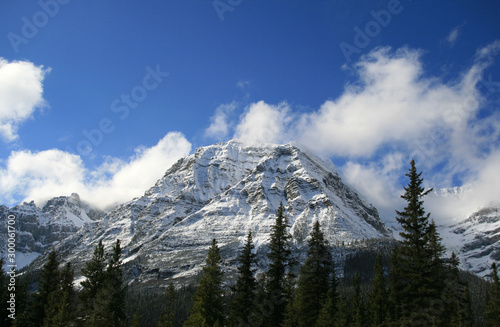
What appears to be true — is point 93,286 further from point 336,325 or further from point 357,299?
point 357,299

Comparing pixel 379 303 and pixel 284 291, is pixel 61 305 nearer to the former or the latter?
pixel 284 291

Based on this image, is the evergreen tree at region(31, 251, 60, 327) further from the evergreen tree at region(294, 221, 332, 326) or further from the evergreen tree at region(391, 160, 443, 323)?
the evergreen tree at region(391, 160, 443, 323)

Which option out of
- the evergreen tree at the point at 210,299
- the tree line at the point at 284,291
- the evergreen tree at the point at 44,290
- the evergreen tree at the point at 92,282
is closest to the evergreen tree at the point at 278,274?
the tree line at the point at 284,291

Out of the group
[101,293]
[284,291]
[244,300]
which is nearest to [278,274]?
[284,291]

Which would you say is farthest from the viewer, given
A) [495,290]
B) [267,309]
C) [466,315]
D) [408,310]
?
[495,290]

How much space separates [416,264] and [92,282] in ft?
95.3

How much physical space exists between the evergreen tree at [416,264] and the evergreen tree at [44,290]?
109ft

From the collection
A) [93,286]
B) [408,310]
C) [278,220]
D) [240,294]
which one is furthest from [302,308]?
[93,286]

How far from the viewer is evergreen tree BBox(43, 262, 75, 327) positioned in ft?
110

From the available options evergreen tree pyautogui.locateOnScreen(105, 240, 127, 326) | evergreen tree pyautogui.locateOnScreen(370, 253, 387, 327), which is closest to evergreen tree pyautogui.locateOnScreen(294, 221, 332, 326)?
evergreen tree pyautogui.locateOnScreen(370, 253, 387, 327)

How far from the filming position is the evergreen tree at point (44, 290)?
4056cm

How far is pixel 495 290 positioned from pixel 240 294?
41555 millimetres

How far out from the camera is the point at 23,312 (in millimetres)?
41656

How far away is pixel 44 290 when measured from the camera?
42156 millimetres
